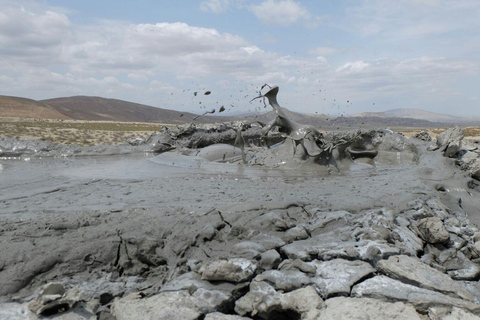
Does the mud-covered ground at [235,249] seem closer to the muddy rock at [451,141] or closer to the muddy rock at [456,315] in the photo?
the muddy rock at [456,315]

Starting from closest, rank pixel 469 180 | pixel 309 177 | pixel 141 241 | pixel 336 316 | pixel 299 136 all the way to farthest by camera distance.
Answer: pixel 336 316, pixel 141 241, pixel 469 180, pixel 309 177, pixel 299 136

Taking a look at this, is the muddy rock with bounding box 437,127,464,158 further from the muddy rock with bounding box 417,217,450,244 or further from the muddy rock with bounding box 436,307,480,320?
the muddy rock with bounding box 436,307,480,320

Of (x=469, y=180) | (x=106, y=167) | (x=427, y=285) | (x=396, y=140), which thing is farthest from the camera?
(x=396, y=140)

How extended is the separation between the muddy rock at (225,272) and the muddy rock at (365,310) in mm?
724

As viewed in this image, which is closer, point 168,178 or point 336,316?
point 336,316

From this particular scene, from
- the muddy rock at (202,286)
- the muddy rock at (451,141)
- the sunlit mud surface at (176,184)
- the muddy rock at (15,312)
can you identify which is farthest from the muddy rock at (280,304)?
the muddy rock at (451,141)

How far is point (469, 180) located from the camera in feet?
23.2

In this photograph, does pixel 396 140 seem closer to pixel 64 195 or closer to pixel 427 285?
pixel 427 285

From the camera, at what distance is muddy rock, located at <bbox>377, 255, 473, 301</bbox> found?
10.0 feet

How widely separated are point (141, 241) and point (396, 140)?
8893mm

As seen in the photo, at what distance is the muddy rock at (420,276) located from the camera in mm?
3055

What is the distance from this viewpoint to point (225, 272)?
122 inches

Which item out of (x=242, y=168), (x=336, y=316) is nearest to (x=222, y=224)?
(x=336, y=316)

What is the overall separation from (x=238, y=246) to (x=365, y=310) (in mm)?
1340
